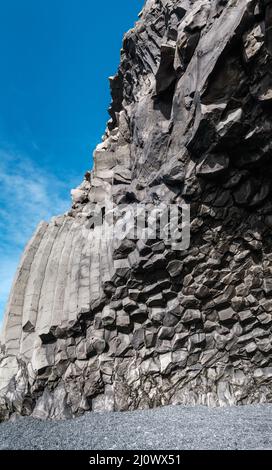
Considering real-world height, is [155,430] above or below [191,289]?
below

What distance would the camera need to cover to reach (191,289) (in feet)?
33.9

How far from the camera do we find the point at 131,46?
16.8 meters

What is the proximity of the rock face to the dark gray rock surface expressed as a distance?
0.81 metres

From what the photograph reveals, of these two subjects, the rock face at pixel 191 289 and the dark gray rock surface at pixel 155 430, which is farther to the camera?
the rock face at pixel 191 289

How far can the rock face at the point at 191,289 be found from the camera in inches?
362

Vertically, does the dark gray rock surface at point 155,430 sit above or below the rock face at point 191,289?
below

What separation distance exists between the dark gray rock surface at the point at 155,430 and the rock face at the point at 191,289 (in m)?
0.81

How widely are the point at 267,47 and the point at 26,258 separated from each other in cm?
1129

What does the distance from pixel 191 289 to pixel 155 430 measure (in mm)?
3958

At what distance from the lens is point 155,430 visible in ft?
24.2

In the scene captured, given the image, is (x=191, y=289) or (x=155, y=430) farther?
(x=191, y=289)

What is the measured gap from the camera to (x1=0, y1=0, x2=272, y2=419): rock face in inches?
362
